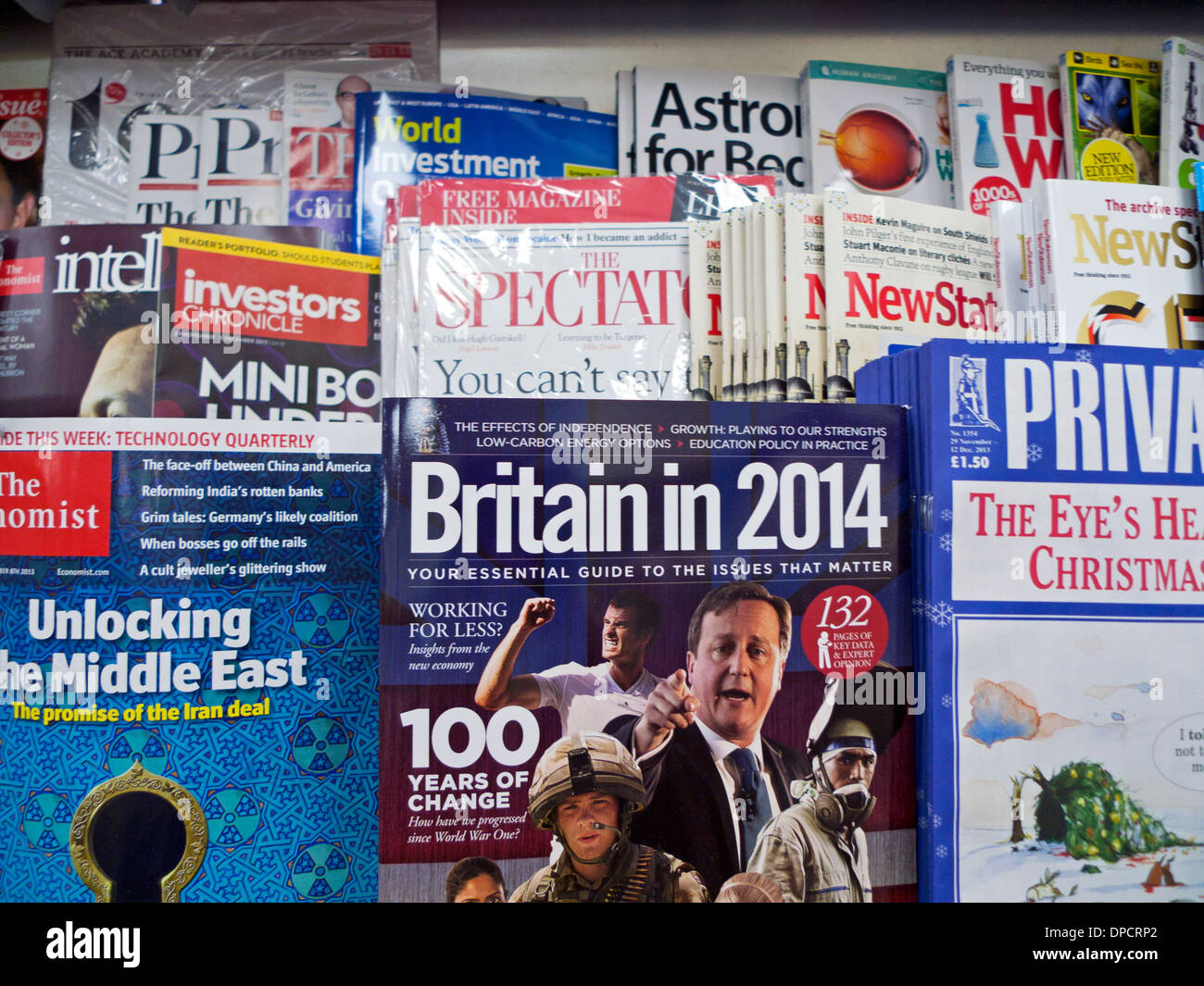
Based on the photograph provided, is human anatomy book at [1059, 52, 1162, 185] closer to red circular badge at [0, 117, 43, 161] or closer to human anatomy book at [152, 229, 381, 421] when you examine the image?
human anatomy book at [152, 229, 381, 421]

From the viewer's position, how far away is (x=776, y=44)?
175 centimetres

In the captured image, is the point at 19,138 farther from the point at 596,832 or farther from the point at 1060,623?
the point at 1060,623

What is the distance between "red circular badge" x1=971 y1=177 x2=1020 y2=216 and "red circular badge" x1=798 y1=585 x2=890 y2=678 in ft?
3.69

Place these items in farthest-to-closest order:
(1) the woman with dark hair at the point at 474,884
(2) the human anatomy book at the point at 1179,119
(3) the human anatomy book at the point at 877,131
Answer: (3) the human anatomy book at the point at 877,131 → (2) the human anatomy book at the point at 1179,119 → (1) the woman with dark hair at the point at 474,884

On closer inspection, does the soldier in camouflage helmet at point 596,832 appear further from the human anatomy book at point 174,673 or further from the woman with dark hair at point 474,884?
the human anatomy book at point 174,673

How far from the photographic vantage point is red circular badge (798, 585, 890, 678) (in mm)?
801

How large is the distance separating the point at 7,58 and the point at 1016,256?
1995mm

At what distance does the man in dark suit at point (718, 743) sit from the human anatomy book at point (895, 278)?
14.4 inches

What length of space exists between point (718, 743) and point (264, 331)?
0.76 metres

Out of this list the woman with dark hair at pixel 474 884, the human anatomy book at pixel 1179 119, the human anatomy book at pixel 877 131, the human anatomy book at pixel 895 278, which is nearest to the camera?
the woman with dark hair at pixel 474 884

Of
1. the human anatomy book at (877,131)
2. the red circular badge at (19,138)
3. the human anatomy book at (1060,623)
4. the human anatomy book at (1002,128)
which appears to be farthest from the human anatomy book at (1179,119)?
A: the red circular badge at (19,138)

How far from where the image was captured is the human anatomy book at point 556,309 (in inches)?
42.8

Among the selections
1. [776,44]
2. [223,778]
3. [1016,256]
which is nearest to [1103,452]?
[1016,256]

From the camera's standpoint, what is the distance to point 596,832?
0.76 meters
